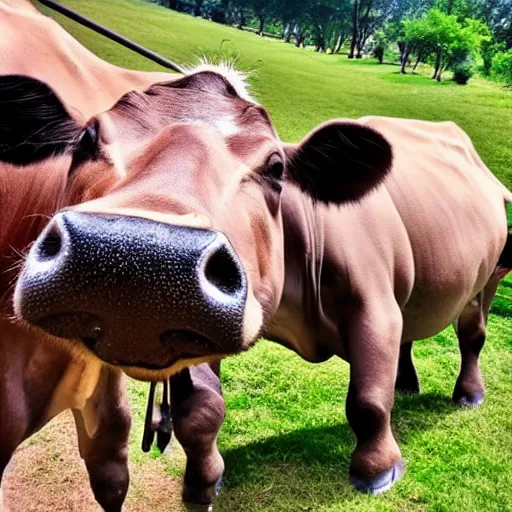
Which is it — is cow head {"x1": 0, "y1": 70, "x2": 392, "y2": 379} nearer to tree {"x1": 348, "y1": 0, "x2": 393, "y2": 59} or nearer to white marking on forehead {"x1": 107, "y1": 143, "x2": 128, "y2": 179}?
white marking on forehead {"x1": 107, "y1": 143, "x2": 128, "y2": 179}

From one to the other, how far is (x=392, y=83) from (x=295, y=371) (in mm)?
5356

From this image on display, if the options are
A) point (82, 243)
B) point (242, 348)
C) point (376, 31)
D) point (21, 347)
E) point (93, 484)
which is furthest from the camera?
point (376, 31)

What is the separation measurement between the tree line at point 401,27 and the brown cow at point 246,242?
4227 mm

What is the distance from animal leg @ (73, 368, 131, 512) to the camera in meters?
2.51

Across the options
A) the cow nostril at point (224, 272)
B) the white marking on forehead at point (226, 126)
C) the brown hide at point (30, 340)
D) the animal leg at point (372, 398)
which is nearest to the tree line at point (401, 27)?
the brown hide at point (30, 340)

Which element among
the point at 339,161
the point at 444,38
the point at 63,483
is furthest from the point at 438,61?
the point at 63,483

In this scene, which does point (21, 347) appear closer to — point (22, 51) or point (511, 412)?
point (22, 51)

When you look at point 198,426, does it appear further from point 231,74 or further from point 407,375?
point 407,375

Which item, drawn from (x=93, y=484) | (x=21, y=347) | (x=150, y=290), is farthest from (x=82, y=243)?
(x=93, y=484)

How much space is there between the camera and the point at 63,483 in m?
3.15

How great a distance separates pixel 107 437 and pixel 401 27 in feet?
23.8

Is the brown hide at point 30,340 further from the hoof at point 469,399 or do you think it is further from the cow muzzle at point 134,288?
the hoof at point 469,399

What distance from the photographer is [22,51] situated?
2.81 m

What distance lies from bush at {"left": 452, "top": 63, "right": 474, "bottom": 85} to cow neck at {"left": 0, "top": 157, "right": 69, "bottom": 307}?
24.0 feet
